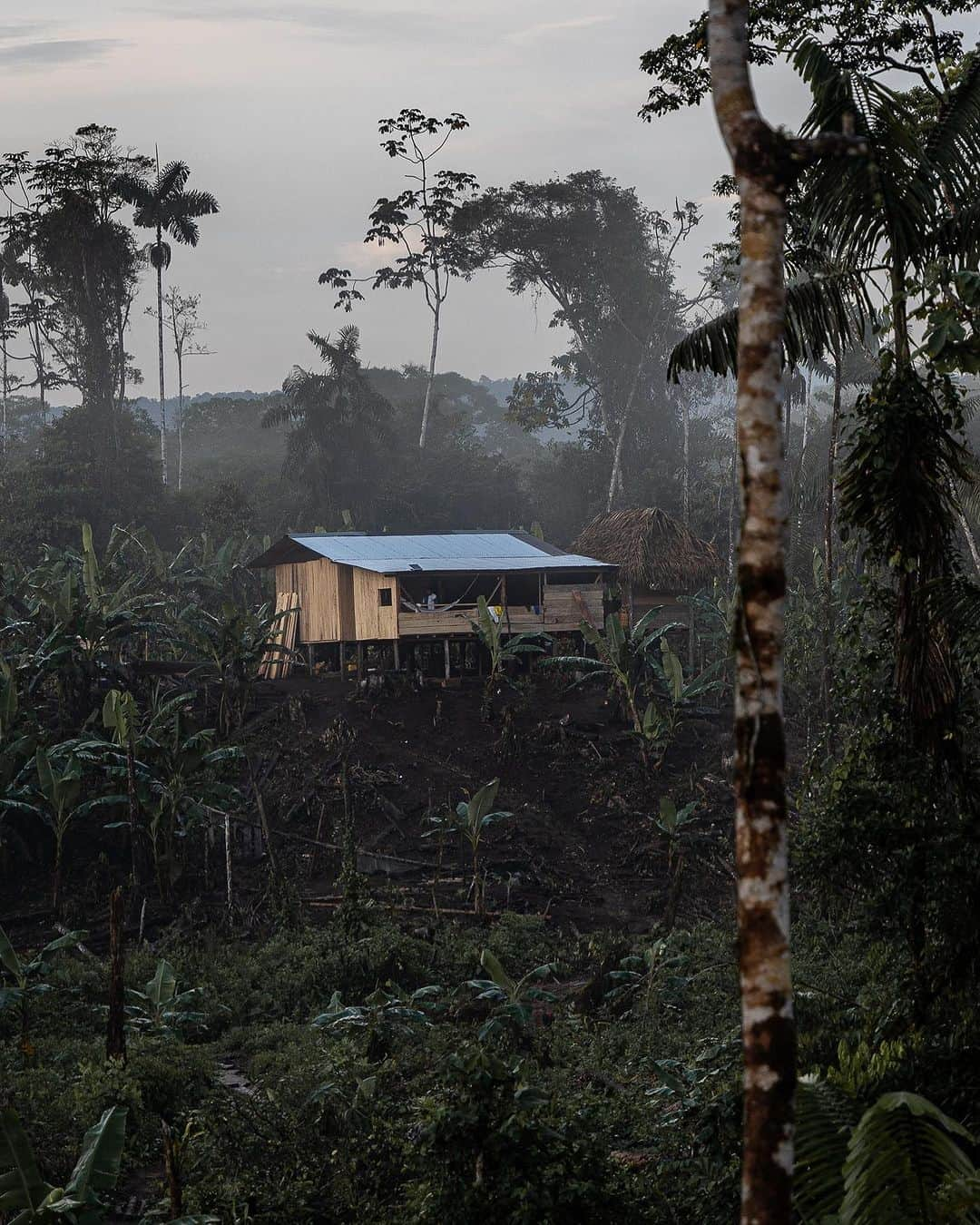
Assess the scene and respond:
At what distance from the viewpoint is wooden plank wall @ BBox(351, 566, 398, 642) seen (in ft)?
92.6

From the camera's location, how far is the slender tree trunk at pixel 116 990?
11.6 meters

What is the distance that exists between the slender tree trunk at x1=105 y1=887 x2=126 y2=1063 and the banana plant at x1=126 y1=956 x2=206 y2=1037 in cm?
106

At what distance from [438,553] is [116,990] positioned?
19.7 m

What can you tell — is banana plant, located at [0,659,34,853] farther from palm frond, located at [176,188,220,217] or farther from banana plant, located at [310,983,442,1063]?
palm frond, located at [176,188,220,217]

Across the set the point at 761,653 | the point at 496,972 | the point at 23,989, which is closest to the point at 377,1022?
the point at 496,972

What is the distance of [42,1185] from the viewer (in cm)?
758

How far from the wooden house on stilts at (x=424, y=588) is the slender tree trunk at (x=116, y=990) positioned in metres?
16.1

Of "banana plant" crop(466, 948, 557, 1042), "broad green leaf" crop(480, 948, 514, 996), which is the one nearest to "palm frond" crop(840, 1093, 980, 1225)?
"banana plant" crop(466, 948, 557, 1042)

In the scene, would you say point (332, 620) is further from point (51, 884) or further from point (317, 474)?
point (317, 474)

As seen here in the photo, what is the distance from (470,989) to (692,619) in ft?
54.0

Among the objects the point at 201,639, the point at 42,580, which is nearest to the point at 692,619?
the point at 201,639

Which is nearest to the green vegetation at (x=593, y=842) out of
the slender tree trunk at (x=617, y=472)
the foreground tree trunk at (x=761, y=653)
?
the foreground tree trunk at (x=761, y=653)

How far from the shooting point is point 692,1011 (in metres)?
14.3

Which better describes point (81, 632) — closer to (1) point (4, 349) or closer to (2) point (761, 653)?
(2) point (761, 653)
